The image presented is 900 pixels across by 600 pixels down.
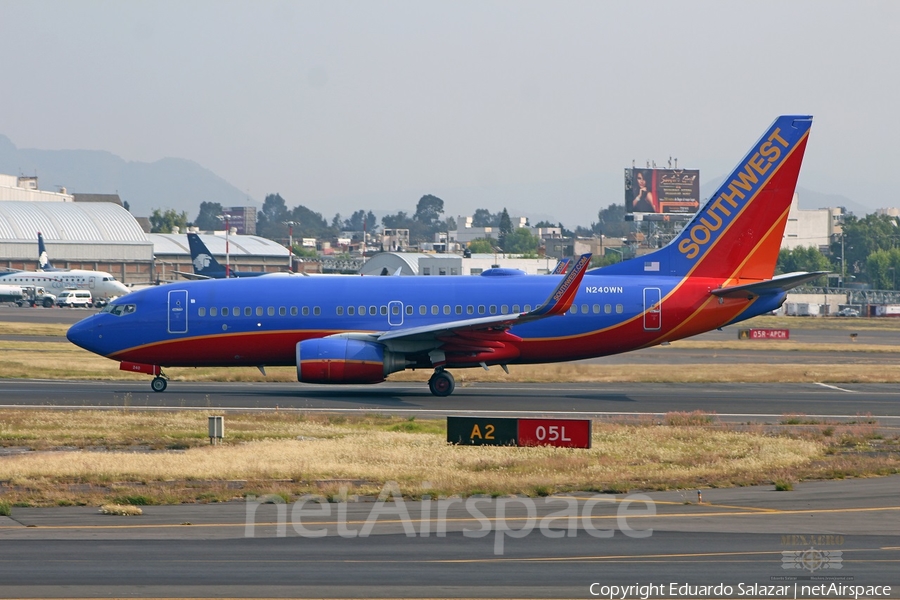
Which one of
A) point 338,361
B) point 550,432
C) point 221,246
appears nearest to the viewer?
point 550,432

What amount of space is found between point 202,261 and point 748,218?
261 ft

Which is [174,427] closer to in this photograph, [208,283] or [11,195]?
[208,283]

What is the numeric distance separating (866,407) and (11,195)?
181068 millimetres

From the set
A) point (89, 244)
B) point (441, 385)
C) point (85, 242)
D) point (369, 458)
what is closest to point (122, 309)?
point (441, 385)

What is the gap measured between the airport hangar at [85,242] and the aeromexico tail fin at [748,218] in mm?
117189

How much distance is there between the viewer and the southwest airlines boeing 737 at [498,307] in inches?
1369

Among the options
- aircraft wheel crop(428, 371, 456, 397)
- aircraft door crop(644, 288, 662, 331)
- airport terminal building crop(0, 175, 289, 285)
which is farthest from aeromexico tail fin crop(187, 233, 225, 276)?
aircraft door crop(644, 288, 662, 331)

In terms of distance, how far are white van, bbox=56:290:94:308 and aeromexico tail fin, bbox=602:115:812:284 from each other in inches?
3385

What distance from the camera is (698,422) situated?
93.0ft

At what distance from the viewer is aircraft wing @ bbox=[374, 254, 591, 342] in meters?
31.8

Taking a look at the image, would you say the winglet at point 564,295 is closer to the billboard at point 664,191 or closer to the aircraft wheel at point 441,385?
the aircraft wheel at point 441,385

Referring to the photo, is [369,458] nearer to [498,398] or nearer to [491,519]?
[491,519]

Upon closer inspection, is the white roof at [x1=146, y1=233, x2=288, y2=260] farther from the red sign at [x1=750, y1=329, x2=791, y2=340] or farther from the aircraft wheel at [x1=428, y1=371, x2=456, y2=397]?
the aircraft wheel at [x1=428, y1=371, x2=456, y2=397]

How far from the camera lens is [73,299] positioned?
108625mm
